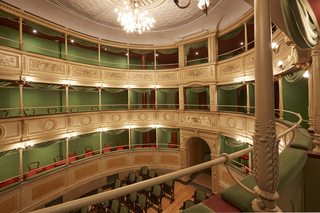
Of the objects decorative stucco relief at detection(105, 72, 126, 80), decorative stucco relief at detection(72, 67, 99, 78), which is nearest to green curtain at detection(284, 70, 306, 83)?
decorative stucco relief at detection(105, 72, 126, 80)

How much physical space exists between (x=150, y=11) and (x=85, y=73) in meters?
5.16

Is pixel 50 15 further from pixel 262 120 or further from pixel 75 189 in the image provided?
pixel 262 120

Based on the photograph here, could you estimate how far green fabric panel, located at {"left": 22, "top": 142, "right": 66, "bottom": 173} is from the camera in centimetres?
801

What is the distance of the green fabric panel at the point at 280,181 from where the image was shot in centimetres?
146

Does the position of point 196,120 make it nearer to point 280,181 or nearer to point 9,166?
point 280,181

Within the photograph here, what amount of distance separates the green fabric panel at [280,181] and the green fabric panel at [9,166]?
9.66 metres

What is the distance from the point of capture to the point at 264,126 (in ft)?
4.83

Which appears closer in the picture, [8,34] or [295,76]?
[295,76]

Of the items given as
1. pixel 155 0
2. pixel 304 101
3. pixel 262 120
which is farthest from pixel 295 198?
pixel 155 0

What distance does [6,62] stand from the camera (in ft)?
20.4

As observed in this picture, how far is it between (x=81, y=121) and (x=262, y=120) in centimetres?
907

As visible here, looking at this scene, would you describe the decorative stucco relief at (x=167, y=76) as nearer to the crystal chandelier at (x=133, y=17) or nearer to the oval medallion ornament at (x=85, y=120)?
the crystal chandelier at (x=133, y=17)

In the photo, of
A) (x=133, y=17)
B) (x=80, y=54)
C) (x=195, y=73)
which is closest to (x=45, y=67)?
(x=80, y=54)

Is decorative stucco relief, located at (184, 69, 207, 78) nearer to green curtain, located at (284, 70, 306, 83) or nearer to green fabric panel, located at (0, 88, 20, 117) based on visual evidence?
green curtain, located at (284, 70, 306, 83)
